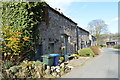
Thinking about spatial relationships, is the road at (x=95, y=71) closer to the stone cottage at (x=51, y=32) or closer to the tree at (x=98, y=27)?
the stone cottage at (x=51, y=32)

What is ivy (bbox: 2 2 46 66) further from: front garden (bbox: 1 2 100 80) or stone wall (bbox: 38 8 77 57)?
stone wall (bbox: 38 8 77 57)

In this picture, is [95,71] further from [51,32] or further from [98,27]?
[98,27]

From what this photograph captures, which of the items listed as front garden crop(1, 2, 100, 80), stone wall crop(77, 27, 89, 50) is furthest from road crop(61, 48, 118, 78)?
stone wall crop(77, 27, 89, 50)

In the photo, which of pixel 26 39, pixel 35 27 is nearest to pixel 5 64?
pixel 26 39

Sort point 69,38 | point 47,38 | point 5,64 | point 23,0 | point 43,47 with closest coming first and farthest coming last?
point 5,64
point 23,0
point 43,47
point 47,38
point 69,38

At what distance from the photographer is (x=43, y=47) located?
936cm

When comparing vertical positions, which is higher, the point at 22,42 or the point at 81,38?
the point at 81,38

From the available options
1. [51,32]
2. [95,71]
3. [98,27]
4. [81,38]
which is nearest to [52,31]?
[51,32]

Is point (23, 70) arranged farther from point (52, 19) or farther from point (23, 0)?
point (52, 19)

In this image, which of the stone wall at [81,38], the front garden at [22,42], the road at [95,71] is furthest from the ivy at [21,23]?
the stone wall at [81,38]

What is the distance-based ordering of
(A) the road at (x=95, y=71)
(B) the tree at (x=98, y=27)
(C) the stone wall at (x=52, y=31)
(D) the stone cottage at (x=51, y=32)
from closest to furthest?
(A) the road at (x=95, y=71)
(D) the stone cottage at (x=51, y=32)
(C) the stone wall at (x=52, y=31)
(B) the tree at (x=98, y=27)

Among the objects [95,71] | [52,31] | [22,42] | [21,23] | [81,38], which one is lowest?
[95,71]

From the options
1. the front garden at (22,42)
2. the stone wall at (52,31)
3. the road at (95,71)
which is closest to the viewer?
the front garden at (22,42)

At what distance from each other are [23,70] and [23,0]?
4.75 meters
